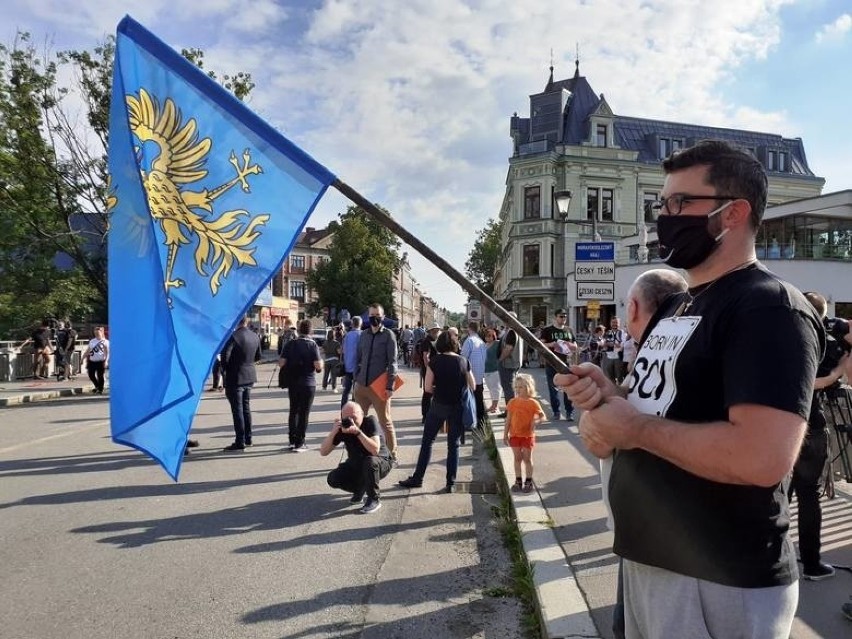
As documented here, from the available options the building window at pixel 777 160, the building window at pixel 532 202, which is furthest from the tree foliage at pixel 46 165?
the building window at pixel 777 160

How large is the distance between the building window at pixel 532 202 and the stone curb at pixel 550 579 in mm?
40417

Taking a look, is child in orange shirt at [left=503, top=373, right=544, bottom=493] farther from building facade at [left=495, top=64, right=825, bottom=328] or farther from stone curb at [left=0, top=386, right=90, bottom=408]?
building facade at [left=495, top=64, right=825, bottom=328]

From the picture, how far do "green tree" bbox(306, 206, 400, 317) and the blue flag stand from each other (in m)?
47.8

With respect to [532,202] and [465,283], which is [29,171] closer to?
[465,283]

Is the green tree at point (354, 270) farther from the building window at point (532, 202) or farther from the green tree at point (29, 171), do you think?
the green tree at point (29, 171)

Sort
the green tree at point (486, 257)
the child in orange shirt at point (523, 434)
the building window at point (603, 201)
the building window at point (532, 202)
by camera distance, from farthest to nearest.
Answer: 1. the green tree at point (486, 257)
2. the building window at point (532, 202)
3. the building window at point (603, 201)
4. the child in orange shirt at point (523, 434)

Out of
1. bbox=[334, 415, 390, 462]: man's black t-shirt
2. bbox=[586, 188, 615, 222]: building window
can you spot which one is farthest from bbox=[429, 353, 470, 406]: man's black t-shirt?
bbox=[586, 188, 615, 222]: building window

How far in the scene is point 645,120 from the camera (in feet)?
159

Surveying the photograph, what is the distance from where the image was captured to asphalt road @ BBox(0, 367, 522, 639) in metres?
3.77

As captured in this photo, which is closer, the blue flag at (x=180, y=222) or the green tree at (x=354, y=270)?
the blue flag at (x=180, y=222)

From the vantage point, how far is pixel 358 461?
613cm

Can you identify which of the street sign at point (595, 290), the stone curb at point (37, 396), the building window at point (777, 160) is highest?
the building window at point (777, 160)

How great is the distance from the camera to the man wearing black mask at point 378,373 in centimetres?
795

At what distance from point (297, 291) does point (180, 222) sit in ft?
284
